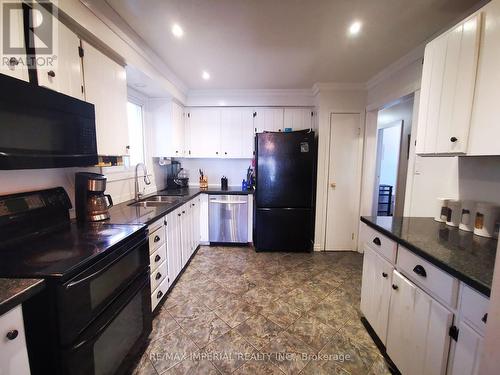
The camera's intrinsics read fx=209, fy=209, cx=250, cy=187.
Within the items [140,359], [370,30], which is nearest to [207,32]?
[370,30]

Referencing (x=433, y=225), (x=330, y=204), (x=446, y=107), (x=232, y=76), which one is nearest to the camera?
(x=446, y=107)

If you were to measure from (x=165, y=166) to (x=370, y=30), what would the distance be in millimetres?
3081

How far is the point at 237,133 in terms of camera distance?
3.47m

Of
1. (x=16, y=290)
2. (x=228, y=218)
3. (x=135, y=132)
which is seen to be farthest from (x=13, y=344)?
(x=228, y=218)

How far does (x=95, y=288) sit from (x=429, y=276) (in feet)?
5.60

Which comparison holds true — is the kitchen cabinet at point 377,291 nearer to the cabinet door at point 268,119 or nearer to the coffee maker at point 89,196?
the coffee maker at point 89,196

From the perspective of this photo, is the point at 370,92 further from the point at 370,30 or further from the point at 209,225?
the point at 209,225

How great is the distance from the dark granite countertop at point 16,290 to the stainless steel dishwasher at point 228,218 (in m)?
2.47

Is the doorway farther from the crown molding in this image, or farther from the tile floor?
the tile floor

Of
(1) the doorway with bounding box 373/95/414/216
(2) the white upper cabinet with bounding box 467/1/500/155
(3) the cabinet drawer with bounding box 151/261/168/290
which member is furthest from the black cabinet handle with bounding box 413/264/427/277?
(1) the doorway with bounding box 373/95/414/216

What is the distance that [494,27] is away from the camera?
1085 mm

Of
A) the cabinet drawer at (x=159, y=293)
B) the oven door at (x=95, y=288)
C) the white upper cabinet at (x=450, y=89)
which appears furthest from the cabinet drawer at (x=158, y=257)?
the white upper cabinet at (x=450, y=89)

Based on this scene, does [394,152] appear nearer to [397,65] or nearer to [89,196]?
[397,65]

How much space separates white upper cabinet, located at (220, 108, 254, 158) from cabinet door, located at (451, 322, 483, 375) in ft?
9.84
